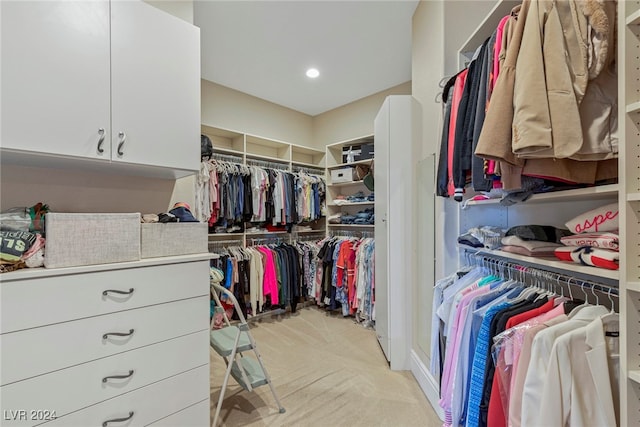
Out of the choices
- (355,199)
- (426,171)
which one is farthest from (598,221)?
(355,199)

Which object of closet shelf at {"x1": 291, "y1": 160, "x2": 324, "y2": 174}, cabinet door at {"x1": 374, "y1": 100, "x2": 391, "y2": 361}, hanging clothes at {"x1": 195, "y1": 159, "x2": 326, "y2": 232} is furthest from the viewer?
closet shelf at {"x1": 291, "y1": 160, "x2": 324, "y2": 174}

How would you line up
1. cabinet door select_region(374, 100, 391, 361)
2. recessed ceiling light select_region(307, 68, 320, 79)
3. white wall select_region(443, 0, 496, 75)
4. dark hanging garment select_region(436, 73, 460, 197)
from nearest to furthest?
1. dark hanging garment select_region(436, 73, 460, 197)
2. white wall select_region(443, 0, 496, 75)
3. cabinet door select_region(374, 100, 391, 361)
4. recessed ceiling light select_region(307, 68, 320, 79)

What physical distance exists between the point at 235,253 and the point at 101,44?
2.27 metres

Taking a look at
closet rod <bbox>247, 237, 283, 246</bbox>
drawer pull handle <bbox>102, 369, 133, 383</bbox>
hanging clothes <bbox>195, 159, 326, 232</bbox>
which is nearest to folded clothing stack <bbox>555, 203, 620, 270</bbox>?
drawer pull handle <bbox>102, 369, 133, 383</bbox>

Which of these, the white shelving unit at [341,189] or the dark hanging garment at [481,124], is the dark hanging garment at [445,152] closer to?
the dark hanging garment at [481,124]

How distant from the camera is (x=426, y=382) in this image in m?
1.92

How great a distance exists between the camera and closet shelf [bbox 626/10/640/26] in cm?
73

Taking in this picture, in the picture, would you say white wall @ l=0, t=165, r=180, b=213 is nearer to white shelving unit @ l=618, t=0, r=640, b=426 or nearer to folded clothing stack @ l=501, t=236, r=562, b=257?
folded clothing stack @ l=501, t=236, r=562, b=257

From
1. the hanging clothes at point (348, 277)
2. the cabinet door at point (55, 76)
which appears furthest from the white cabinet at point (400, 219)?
the cabinet door at point (55, 76)

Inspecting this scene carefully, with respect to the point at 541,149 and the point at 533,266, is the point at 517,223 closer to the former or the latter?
the point at 533,266

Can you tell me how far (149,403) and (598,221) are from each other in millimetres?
1892

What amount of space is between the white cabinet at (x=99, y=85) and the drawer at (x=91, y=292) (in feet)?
1.65

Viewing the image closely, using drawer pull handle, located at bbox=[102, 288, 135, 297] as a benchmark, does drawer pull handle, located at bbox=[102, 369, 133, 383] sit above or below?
below

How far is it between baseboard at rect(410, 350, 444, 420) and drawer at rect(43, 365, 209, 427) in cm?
135
